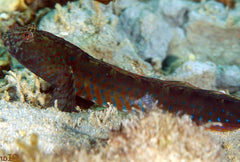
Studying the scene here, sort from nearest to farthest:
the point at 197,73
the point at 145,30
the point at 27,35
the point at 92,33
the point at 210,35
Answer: the point at 27,35, the point at 92,33, the point at 197,73, the point at 145,30, the point at 210,35

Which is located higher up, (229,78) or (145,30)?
(145,30)

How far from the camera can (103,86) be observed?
136 inches

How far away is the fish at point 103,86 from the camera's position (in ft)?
10.6

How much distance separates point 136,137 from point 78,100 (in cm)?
204

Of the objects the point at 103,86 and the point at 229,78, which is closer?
the point at 103,86

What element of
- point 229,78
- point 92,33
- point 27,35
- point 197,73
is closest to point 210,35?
point 229,78

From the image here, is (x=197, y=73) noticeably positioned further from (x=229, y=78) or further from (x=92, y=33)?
(x=92, y=33)

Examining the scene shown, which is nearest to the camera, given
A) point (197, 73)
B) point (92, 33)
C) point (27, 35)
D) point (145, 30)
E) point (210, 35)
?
point (27, 35)

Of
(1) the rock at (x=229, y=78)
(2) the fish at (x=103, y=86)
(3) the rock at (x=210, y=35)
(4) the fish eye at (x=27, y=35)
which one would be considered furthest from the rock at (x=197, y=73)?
(4) the fish eye at (x=27, y=35)

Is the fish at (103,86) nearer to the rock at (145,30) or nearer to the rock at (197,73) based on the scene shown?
the rock at (197,73)

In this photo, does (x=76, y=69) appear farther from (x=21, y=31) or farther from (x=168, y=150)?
(x=168, y=150)

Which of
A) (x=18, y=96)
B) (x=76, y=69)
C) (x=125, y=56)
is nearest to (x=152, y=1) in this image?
(x=125, y=56)

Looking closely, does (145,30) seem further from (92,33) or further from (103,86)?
(103,86)

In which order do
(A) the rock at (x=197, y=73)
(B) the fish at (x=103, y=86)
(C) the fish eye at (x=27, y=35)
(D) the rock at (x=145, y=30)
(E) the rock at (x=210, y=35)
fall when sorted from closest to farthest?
(B) the fish at (x=103, y=86)
(C) the fish eye at (x=27, y=35)
(A) the rock at (x=197, y=73)
(D) the rock at (x=145, y=30)
(E) the rock at (x=210, y=35)
